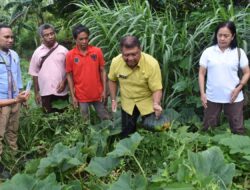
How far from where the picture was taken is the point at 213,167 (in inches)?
→ 126

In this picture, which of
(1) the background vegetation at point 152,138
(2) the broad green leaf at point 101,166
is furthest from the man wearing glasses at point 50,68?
(2) the broad green leaf at point 101,166

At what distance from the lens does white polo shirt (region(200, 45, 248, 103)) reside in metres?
4.08

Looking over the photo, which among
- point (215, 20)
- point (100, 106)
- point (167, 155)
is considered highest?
point (215, 20)

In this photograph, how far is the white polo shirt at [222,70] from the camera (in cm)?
408

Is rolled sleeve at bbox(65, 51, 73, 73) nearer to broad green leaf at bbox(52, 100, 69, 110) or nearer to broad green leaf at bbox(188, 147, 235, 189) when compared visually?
broad green leaf at bbox(52, 100, 69, 110)

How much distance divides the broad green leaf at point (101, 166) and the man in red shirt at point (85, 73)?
1.19 metres

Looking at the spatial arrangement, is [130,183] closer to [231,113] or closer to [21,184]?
[21,184]

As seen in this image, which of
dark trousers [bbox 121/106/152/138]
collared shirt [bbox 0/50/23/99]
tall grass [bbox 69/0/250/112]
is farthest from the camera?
tall grass [bbox 69/0/250/112]

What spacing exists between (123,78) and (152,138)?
655mm

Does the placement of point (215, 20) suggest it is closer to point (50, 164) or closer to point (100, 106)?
point (100, 106)

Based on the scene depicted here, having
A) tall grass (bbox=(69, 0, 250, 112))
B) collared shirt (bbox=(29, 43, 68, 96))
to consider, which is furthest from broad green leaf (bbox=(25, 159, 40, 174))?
tall grass (bbox=(69, 0, 250, 112))

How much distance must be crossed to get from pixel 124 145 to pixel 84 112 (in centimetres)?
127

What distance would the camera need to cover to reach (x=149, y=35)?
5449 millimetres

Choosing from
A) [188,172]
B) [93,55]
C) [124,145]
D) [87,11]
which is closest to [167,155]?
[124,145]
